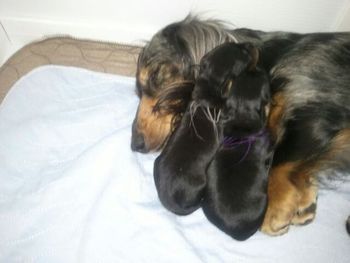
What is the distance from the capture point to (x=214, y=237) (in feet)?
5.63

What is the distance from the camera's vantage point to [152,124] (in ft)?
6.07

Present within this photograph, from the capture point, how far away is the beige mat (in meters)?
2.34

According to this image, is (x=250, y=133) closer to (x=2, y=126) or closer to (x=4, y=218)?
(x=4, y=218)

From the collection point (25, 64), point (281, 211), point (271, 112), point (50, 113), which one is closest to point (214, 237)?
point (281, 211)

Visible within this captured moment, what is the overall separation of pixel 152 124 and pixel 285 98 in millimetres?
601

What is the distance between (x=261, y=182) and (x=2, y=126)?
4.60 feet

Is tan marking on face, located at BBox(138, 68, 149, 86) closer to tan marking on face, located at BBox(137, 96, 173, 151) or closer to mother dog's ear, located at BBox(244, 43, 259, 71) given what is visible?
tan marking on face, located at BBox(137, 96, 173, 151)

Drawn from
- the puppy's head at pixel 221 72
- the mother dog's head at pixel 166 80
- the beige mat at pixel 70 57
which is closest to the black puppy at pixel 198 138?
the puppy's head at pixel 221 72

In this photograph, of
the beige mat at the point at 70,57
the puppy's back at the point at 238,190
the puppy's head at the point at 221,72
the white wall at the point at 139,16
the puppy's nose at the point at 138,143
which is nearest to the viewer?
the puppy's back at the point at 238,190

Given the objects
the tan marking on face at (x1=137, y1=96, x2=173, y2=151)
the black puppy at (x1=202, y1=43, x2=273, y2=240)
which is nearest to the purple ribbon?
the black puppy at (x1=202, y1=43, x2=273, y2=240)

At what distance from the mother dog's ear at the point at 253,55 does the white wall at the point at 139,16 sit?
19.2 inches

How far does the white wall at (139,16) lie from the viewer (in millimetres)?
2115

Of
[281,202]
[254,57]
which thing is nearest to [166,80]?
[254,57]

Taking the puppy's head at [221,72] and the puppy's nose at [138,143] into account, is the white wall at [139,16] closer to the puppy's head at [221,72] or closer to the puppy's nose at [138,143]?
the puppy's head at [221,72]
